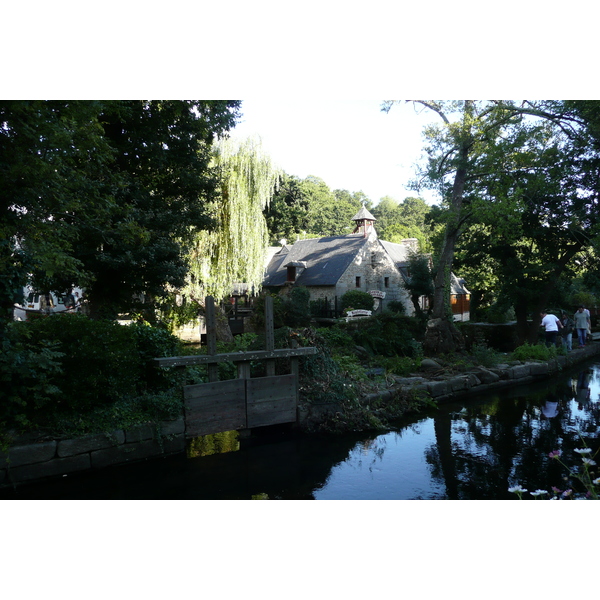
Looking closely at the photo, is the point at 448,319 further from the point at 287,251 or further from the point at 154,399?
the point at 287,251

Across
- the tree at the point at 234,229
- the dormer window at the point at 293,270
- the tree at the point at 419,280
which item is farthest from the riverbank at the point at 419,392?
the dormer window at the point at 293,270

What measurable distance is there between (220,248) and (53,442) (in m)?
9.67

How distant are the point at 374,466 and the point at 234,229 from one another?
9881mm

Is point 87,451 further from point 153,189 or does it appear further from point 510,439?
point 153,189

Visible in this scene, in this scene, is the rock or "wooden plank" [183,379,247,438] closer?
"wooden plank" [183,379,247,438]

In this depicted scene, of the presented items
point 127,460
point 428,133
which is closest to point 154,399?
point 127,460

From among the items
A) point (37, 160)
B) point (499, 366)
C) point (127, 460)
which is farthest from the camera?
point (499, 366)

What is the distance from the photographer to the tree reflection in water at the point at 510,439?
19.7 feet

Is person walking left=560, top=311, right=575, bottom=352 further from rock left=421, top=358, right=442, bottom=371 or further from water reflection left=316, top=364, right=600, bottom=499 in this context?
rock left=421, top=358, right=442, bottom=371

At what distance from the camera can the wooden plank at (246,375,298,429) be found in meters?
7.73

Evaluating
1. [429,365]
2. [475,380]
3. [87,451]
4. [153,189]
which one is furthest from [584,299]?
[87,451]

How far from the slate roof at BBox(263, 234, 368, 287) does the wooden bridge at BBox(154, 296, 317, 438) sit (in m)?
18.6

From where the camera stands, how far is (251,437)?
7.86 metres

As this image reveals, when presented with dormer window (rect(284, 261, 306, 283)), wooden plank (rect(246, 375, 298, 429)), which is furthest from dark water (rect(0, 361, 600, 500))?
dormer window (rect(284, 261, 306, 283))
